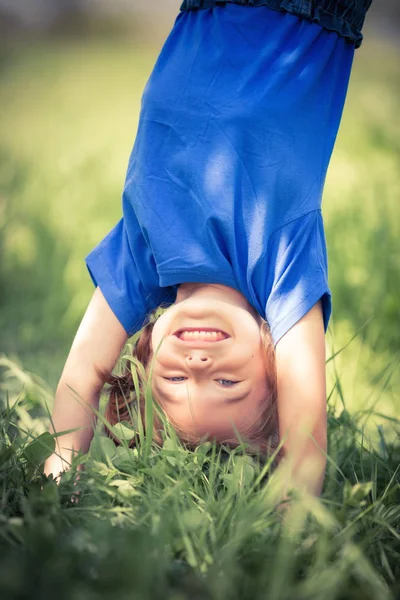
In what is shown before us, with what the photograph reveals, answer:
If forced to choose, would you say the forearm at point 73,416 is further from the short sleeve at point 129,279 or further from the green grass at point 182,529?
the short sleeve at point 129,279

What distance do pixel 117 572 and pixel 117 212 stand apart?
311cm

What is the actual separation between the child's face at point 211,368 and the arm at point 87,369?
18cm

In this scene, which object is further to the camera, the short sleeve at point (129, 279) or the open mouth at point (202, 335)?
the short sleeve at point (129, 279)

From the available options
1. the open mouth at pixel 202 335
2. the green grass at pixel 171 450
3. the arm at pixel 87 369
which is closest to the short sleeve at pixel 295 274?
the open mouth at pixel 202 335

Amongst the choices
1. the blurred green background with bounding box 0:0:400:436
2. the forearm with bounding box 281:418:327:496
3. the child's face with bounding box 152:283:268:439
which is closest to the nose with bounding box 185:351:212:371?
the child's face with bounding box 152:283:268:439

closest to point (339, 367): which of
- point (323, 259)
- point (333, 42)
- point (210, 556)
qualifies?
point (323, 259)

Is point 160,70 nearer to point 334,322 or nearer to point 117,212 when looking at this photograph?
point 334,322

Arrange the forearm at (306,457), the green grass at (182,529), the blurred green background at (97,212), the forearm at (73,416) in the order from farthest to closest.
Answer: the blurred green background at (97,212)
the forearm at (73,416)
the forearm at (306,457)
the green grass at (182,529)

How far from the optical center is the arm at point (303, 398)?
5.96 feet

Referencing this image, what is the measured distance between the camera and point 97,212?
13.8 ft

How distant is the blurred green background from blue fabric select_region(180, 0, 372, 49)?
2.49 feet

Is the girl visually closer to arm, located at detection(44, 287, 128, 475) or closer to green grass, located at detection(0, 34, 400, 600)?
arm, located at detection(44, 287, 128, 475)

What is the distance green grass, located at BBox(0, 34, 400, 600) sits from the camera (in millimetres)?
1343

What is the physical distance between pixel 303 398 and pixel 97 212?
2.61 metres
